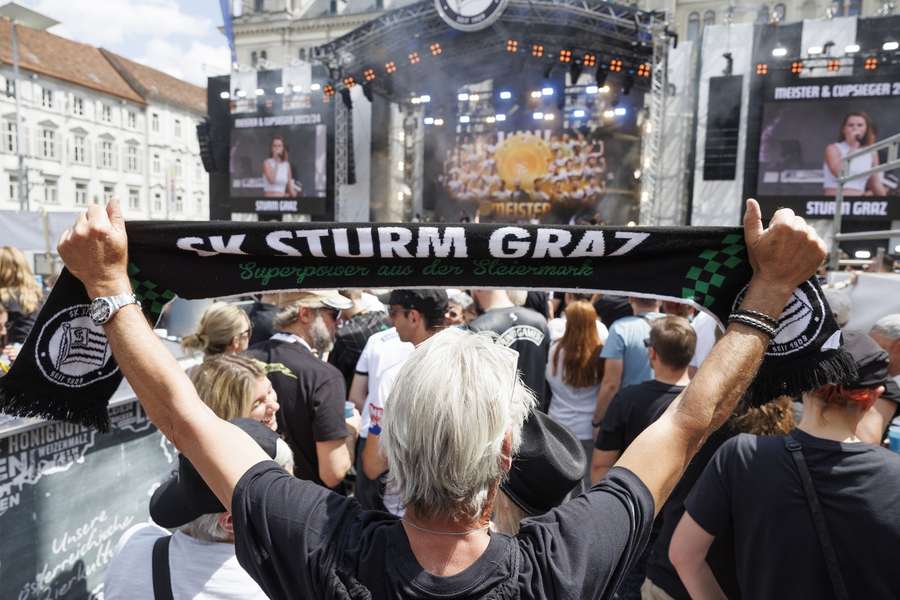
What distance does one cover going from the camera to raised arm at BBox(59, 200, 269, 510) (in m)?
1.22

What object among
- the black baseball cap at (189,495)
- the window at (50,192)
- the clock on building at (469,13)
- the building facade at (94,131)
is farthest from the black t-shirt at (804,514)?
the window at (50,192)

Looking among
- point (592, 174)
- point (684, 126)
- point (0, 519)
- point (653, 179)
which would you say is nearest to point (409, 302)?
point (0, 519)

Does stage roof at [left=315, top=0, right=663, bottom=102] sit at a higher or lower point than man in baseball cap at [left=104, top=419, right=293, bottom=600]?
higher

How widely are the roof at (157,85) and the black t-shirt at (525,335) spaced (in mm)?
42118

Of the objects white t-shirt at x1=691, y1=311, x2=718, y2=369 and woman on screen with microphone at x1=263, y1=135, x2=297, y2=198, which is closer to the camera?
white t-shirt at x1=691, y1=311, x2=718, y2=369

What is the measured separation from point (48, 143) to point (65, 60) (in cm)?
572

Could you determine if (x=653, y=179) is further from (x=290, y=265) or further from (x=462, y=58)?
(x=290, y=265)

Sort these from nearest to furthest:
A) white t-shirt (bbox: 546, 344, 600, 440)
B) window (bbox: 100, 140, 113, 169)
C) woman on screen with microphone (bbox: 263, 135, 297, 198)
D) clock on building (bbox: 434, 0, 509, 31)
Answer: white t-shirt (bbox: 546, 344, 600, 440)
clock on building (bbox: 434, 0, 509, 31)
woman on screen with microphone (bbox: 263, 135, 297, 198)
window (bbox: 100, 140, 113, 169)

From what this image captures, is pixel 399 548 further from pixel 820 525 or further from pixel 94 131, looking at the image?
pixel 94 131

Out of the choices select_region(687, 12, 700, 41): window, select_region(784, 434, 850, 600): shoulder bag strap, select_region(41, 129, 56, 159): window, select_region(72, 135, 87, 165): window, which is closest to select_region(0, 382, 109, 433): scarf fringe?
select_region(784, 434, 850, 600): shoulder bag strap

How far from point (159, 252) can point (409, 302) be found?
168 centimetres

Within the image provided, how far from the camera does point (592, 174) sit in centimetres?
1848

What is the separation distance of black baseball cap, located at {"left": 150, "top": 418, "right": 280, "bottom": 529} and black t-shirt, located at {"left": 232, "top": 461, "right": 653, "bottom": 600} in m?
0.51

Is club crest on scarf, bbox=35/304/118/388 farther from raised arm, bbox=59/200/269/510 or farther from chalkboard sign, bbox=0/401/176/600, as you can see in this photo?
chalkboard sign, bbox=0/401/176/600
